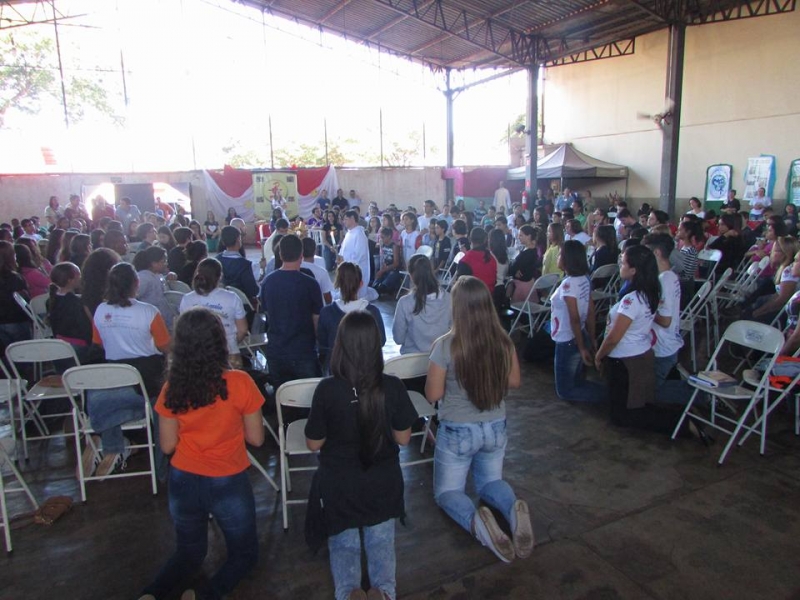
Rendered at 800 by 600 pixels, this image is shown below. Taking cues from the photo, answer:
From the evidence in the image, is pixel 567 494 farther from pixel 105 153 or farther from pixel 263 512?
pixel 105 153

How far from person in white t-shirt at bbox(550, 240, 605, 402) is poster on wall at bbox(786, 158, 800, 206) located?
434 inches

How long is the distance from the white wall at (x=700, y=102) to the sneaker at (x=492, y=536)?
13.4 metres

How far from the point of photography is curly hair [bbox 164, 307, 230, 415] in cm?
195

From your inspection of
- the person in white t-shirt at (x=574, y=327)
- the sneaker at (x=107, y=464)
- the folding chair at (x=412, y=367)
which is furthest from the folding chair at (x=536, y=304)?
the sneaker at (x=107, y=464)

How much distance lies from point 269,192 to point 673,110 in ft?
34.7

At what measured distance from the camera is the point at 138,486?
3076mm

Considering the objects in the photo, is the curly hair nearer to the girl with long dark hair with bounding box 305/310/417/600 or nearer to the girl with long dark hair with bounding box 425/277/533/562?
the girl with long dark hair with bounding box 305/310/417/600

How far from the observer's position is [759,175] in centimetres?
1285

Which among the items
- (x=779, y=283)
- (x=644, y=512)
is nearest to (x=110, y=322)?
(x=644, y=512)

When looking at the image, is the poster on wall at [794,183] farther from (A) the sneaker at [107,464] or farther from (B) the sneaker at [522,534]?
(A) the sneaker at [107,464]

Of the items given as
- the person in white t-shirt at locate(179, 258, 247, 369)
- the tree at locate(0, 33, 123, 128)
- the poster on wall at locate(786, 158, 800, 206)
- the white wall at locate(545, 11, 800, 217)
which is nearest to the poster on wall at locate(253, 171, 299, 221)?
the tree at locate(0, 33, 123, 128)

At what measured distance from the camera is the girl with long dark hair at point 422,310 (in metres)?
3.43

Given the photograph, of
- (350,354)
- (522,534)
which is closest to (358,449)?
(350,354)

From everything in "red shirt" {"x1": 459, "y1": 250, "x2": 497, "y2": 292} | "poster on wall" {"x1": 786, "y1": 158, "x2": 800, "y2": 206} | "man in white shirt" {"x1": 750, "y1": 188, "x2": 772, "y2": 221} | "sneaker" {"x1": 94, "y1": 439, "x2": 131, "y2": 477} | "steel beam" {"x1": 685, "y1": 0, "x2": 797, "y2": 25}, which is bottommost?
"sneaker" {"x1": 94, "y1": 439, "x2": 131, "y2": 477}
